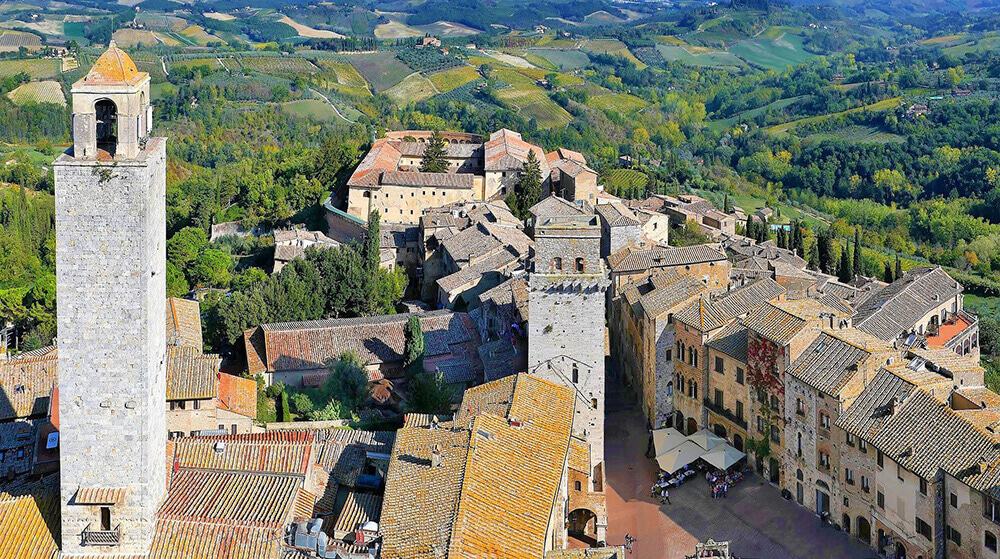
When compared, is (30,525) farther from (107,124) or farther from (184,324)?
(184,324)

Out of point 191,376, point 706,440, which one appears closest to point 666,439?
point 706,440

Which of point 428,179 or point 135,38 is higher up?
point 428,179

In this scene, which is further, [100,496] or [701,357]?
[701,357]

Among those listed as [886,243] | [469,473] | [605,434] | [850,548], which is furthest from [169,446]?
[886,243]

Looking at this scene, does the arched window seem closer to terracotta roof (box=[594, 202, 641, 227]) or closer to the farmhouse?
terracotta roof (box=[594, 202, 641, 227])

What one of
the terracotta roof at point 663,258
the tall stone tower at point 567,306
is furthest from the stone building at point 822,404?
the terracotta roof at point 663,258

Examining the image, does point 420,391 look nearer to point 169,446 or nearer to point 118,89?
point 169,446
